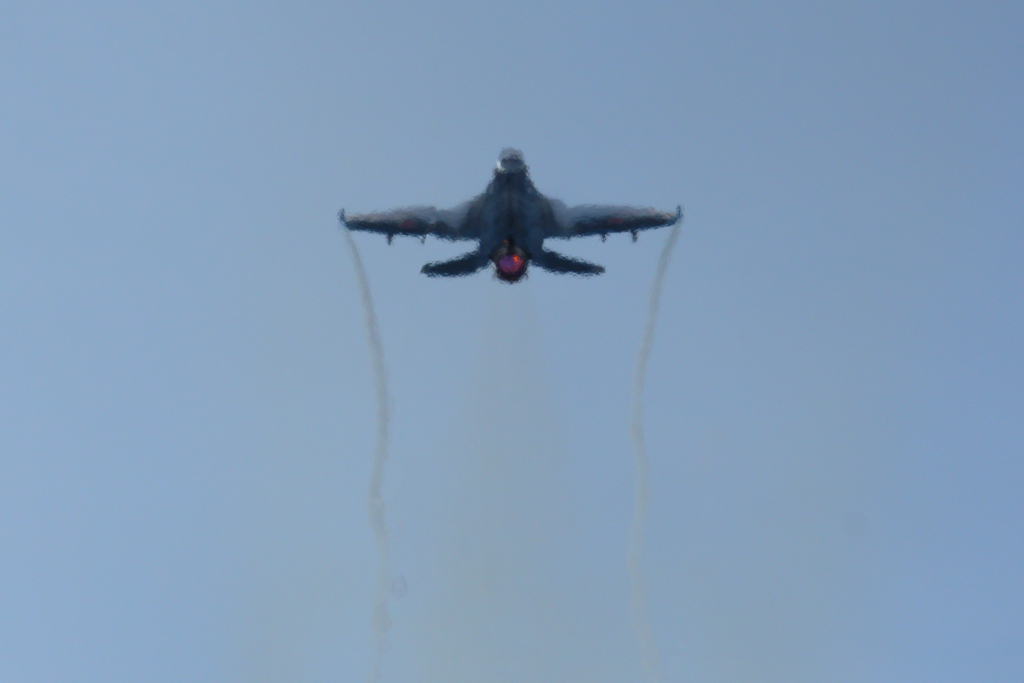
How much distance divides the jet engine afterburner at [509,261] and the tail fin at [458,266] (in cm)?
94

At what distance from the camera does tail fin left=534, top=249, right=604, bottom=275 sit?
95.9 metres

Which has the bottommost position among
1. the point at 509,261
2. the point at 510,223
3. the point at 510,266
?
the point at 510,266

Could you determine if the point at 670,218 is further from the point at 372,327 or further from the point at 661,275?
the point at 372,327

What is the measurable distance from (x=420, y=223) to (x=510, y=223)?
265 inches

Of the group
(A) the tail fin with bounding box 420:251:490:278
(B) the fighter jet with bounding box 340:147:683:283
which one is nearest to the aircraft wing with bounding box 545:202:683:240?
(B) the fighter jet with bounding box 340:147:683:283

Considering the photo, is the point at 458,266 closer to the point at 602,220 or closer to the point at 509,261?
the point at 509,261

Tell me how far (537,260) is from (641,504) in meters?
15.3

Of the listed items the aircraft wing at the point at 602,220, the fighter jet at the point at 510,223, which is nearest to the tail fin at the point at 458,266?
the fighter jet at the point at 510,223

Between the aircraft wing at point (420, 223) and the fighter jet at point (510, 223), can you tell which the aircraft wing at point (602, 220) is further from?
the aircraft wing at point (420, 223)

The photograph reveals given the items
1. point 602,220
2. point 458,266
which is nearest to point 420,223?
point 458,266

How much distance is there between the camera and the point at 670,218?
99.5 meters

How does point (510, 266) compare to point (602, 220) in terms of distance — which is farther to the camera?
point (602, 220)

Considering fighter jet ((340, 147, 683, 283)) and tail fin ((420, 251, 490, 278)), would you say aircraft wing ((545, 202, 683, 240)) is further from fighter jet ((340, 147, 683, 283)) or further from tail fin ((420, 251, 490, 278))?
tail fin ((420, 251, 490, 278))

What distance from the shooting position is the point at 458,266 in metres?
96.5
